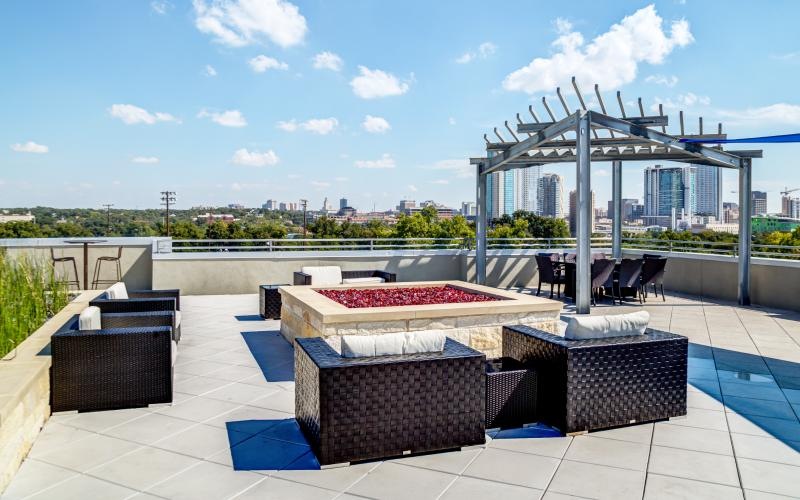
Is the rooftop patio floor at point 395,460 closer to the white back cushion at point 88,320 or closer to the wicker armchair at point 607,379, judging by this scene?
the wicker armchair at point 607,379

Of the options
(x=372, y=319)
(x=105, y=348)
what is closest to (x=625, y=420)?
(x=372, y=319)

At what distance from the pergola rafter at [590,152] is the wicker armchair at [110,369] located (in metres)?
5.81

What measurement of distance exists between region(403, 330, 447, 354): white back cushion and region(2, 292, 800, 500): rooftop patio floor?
0.57 meters

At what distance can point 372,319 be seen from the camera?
15.7 ft

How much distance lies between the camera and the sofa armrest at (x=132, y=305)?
5.30 metres

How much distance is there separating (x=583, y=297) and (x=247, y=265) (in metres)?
6.02

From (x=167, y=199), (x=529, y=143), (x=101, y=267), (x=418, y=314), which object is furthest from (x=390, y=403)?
(x=167, y=199)

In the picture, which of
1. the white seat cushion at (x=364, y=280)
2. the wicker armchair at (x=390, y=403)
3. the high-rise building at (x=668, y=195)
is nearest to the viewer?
the wicker armchair at (x=390, y=403)

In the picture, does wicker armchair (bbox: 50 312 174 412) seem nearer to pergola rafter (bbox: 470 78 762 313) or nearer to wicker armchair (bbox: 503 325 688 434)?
wicker armchair (bbox: 503 325 688 434)

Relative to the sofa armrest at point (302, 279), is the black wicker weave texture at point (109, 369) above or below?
below

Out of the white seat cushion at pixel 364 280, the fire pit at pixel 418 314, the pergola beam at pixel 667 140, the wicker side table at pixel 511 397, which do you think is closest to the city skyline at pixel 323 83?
the pergola beam at pixel 667 140

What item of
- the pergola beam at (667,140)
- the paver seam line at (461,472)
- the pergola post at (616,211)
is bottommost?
the paver seam line at (461,472)

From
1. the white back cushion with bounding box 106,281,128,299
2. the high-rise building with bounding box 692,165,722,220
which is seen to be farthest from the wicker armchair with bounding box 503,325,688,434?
the high-rise building with bounding box 692,165,722,220

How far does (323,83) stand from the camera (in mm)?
19359
